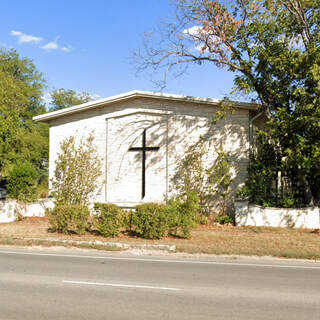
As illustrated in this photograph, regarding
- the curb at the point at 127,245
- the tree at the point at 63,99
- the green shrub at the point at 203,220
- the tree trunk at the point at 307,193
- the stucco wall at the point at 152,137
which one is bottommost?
the curb at the point at 127,245

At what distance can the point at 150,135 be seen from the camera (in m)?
17.5

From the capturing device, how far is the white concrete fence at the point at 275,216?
48.8 feet

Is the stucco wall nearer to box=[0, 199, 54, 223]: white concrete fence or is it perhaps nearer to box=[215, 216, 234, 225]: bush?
box=[215, 216, 234, 225]: bush

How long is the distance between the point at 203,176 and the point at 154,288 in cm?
1017

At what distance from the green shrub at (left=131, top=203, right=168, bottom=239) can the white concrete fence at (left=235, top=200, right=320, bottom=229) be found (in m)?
4.04

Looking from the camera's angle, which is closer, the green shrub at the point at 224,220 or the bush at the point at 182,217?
the bush at the point at 182,217

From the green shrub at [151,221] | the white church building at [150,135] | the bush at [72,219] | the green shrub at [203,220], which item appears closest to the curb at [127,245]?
the green shrub at [151,221]

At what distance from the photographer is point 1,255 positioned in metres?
10.2

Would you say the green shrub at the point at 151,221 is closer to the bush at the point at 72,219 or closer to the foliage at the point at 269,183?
the bush at the point at 72,219

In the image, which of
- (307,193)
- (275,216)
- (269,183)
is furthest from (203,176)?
(307,193)

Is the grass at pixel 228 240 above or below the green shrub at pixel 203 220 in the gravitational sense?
below

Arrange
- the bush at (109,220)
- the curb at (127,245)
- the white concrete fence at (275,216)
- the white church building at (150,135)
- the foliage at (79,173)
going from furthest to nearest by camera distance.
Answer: the foliage at (79,173) < the white church building at (150,135) < the white concrete fence at (275,216) < the bush at (109,220) < the curb at (127,245)

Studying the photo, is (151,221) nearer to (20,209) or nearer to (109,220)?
(109,220)

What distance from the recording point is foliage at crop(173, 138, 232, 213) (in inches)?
637
